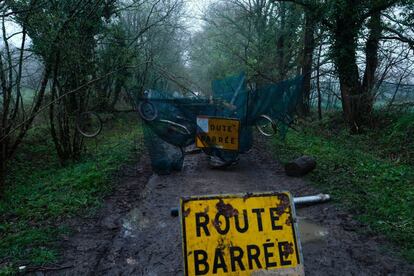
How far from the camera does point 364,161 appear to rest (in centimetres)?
702

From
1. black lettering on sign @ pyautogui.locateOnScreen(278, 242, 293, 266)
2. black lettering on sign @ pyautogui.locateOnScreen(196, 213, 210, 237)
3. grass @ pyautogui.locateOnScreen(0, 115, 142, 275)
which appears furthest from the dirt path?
black lettering on sign @ pyautogui.locateOnScreen(196, 213, 210, 237)

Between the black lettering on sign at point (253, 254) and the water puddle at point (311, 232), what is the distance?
1733 millimetres

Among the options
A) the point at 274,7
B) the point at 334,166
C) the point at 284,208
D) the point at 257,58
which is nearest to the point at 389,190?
the point at 334,166

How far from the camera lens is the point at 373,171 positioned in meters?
6.27

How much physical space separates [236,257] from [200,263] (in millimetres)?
244

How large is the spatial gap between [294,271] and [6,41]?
5528 millimetres

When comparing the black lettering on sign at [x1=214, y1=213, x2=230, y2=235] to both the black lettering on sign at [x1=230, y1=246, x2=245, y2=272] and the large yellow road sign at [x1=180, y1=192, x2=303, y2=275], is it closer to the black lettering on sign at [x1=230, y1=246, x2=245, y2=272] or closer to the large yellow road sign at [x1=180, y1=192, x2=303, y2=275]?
the large yellow road sign at [x1=180, y1=192, x2=303, y2=275]

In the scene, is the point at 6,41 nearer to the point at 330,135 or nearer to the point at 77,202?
the point at 77,202

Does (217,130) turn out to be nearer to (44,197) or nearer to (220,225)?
(44,197)

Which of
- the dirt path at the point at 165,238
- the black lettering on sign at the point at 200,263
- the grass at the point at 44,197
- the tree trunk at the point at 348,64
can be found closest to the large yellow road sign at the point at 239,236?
the black lettering on sign at the point at 200,263

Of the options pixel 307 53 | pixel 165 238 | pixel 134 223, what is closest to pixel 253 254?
pixel 165 238

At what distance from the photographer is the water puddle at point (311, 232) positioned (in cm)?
402

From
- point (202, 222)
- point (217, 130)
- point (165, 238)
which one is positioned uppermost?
point (217, 130)

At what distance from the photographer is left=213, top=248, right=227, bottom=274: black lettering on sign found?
234 centimetres
